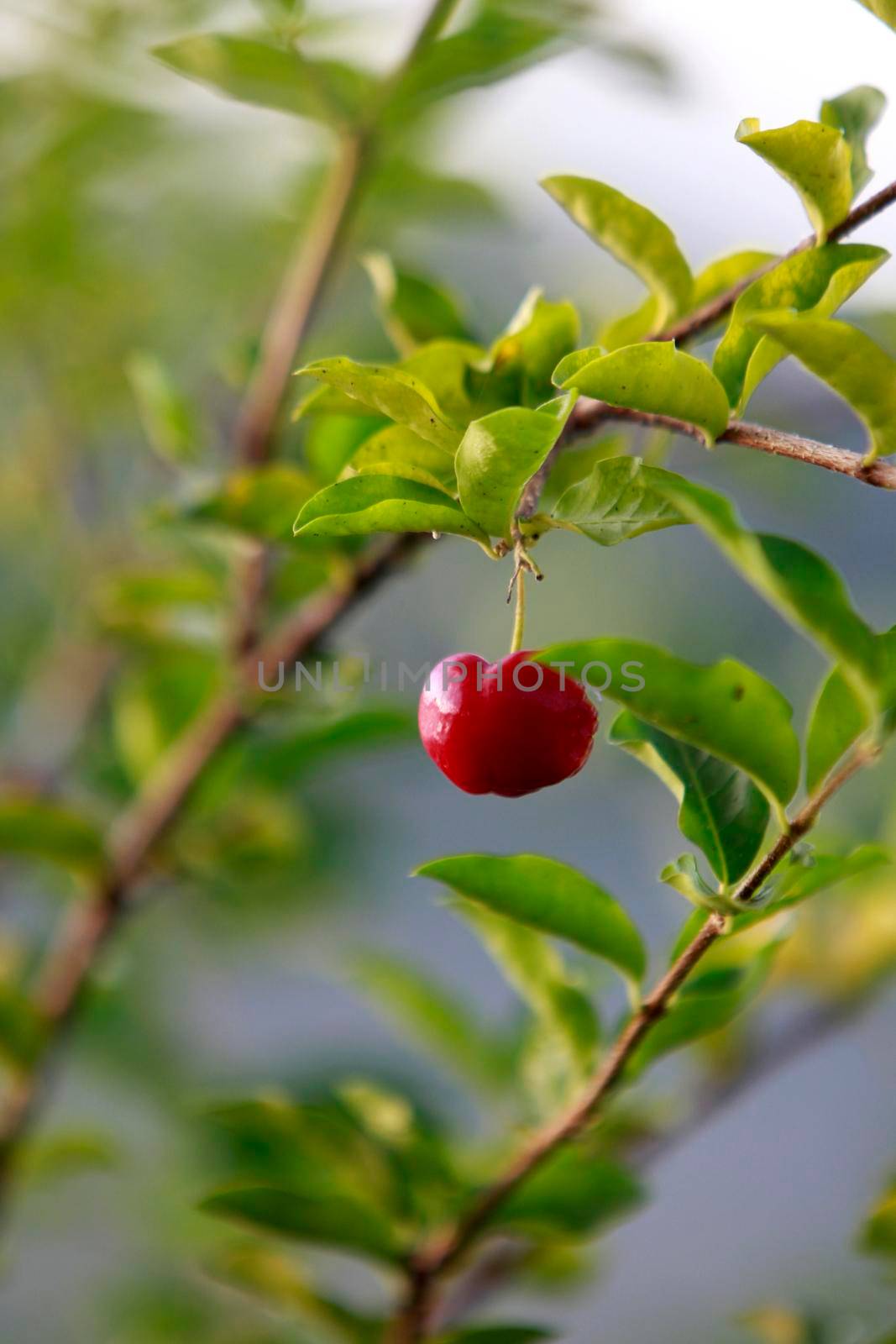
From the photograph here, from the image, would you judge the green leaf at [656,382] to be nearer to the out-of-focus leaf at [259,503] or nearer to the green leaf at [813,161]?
the green leaf at [813,161]

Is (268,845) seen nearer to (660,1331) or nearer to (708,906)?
(708,906)

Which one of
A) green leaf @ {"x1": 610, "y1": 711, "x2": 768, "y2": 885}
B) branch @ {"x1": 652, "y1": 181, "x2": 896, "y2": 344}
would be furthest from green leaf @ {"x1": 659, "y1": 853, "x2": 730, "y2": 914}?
branch @ {"x1": 652, "y1": 181, "x2": 896, "y2": 344}

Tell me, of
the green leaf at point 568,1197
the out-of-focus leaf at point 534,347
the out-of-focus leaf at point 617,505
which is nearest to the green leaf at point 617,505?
the out-of-focus leaf at point 617,505

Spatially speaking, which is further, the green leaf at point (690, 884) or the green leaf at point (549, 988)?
the green leaf at point (549, 988)

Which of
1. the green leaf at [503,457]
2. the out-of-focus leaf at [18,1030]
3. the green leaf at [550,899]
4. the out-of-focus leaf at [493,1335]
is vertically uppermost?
the green leaf at [503,457]

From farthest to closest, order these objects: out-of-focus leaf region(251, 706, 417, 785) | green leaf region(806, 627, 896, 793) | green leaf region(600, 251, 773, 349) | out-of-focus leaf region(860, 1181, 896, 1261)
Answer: out-of-focus leaf region(251, 706, 417, 785) → out-of-focus leaf region(860, 1181, 896, 1261) → green leaf region(600, 251, 773, 349) → green leaf region(806, 627, 896, 793)

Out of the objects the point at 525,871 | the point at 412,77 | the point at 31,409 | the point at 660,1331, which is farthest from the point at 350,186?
the point at 660,1331

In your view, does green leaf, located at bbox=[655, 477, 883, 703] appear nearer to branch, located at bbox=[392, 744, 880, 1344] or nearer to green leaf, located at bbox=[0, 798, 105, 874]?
branch, located at bbox=[392, 744, 880, 1344]
